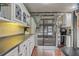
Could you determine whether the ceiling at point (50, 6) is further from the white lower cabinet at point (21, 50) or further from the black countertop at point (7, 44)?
the black countertop at point (7, 44)

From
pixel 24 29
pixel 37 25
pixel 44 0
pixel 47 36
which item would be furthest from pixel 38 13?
pixel 44 0

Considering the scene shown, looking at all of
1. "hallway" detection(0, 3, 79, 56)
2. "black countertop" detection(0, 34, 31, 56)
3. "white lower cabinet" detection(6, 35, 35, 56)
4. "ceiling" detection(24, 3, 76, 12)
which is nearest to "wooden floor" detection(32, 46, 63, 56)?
"hallway" detection(0, 3, 79, 56)

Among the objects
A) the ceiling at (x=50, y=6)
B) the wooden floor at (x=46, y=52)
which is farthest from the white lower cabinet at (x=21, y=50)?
the ceiling at (x=50, y=6)

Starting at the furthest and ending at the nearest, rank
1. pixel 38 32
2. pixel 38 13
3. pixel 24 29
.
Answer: pixel 38 32, pixel 38 13, pixel 24 29


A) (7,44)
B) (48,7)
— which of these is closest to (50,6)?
(48,7)

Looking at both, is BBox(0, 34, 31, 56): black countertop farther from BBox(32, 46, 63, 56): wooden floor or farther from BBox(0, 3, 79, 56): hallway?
BBox(0, 3, 79, 56): hallway

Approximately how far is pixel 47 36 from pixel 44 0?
8.03m

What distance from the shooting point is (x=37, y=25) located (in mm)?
7855

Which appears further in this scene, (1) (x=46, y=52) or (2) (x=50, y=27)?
(2) (x=50, y=27)

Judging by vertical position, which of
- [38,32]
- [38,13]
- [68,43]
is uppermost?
[38,13]

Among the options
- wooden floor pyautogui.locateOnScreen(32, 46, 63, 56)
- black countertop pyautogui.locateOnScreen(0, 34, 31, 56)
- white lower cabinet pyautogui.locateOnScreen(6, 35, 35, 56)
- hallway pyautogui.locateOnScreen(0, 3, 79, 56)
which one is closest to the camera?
black countertop pyautogui.locateOnScreen(0, 34, 31, 56)

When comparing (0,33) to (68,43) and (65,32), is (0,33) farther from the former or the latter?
(65,32)

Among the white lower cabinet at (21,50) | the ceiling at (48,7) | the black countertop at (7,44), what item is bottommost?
the white lower cabinet at (21,50)

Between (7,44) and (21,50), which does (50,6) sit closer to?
(21,50)
